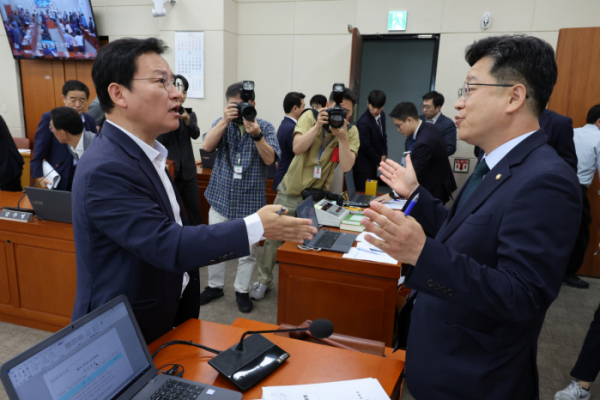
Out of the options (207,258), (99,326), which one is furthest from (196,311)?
(99,326)

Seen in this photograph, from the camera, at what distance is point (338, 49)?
4.98 metres

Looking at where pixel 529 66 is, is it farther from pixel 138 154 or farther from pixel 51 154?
pixel 51 154

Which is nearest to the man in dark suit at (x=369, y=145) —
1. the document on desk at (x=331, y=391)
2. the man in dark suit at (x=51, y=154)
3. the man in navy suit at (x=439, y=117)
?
the man in navy suit at (x=439, y=117)

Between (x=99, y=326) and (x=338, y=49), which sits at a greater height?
(x=338, y=49)

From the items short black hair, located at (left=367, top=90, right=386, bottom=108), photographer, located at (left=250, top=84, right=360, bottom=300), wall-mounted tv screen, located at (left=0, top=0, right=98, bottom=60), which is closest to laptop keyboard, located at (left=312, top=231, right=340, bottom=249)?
photographer, located at (left=250, top=84, right=360, bottom=300)

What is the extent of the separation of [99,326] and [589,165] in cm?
396

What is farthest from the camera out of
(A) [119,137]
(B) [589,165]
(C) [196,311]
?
(B) [589,165]

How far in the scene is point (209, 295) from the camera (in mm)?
3113

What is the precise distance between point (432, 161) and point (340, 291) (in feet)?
5.61

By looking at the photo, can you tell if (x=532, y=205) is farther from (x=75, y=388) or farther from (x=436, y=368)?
(x=75, y=388)

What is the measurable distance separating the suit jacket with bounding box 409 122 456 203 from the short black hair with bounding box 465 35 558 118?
2213 millimetres

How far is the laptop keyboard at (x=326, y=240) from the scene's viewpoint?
2.21 m

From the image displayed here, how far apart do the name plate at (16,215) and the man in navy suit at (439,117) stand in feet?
11.4

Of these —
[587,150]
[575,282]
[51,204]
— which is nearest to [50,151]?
[51,204]
